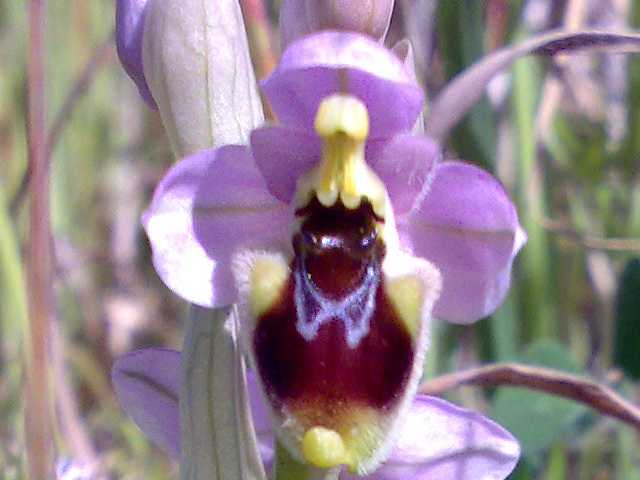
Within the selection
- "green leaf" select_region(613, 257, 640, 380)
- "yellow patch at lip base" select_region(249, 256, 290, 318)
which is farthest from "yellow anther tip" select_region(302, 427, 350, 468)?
"green leaf" select_region(613, 257, 640, 380)

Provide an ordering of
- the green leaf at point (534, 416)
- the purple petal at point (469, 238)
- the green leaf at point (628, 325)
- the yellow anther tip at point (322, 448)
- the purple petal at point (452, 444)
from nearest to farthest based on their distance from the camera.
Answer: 1. the yellow anther tip at point (322, 448)
2. the purple petal at point (469, 238)
3. the purple petal at point (452, 444)
4. the green leaf at point (534, 416)
5. the green leaf at point (628, 325)

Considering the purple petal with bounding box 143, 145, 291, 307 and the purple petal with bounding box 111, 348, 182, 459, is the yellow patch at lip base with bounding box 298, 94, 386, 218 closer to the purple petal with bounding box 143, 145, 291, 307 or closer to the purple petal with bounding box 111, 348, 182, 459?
the purple petal with bounding box 143, 145, 291, 307

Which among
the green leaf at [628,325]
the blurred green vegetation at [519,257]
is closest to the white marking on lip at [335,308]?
the blurred green vegetation at [519,257]

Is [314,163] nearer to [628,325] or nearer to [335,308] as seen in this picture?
[335,308]

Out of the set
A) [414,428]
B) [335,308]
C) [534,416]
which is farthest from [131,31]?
[534,416]

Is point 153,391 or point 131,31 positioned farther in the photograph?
point 153,391

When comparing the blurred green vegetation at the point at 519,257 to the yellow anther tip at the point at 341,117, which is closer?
the yellow anther tip at the point at 341,117

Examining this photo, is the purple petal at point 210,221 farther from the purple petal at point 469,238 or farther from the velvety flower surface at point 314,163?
the purple petal at point 469,238
